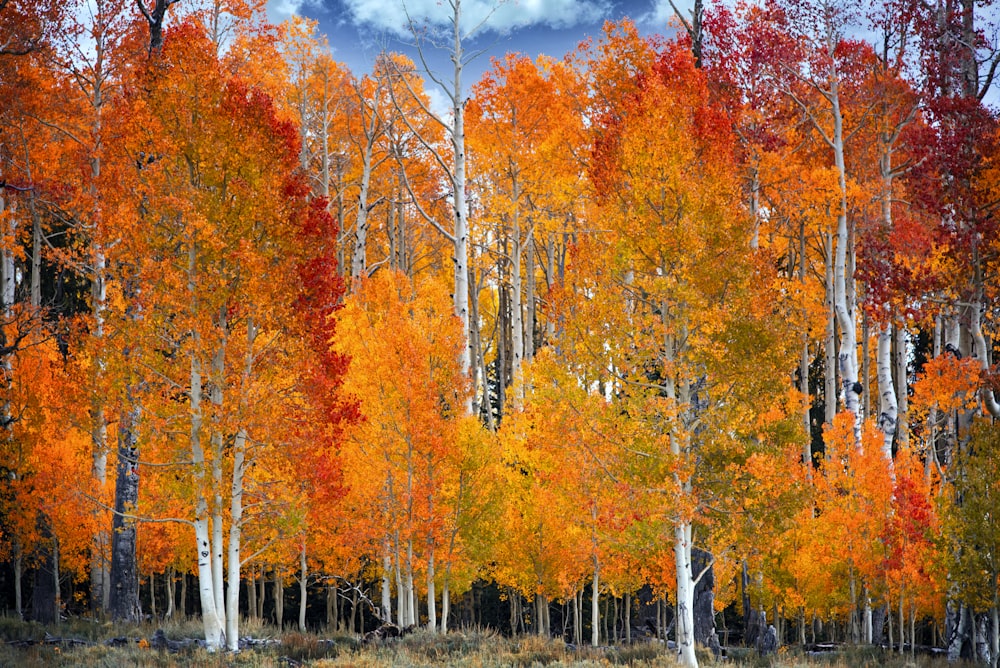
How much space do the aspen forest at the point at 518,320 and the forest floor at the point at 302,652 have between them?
88cm

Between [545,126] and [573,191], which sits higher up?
[545,126]

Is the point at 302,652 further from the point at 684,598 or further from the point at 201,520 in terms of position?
the point at 684,598

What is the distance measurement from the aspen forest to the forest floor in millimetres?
881

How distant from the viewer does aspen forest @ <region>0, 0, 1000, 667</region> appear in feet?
37.5

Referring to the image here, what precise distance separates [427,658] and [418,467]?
6.43 meters

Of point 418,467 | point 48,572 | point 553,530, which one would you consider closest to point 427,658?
point 418,467

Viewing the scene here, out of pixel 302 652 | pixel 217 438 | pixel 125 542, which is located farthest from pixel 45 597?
pixel 217 438

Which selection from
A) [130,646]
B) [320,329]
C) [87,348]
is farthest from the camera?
[320,329]

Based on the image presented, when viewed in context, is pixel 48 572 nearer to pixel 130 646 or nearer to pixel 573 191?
pixel 130 646

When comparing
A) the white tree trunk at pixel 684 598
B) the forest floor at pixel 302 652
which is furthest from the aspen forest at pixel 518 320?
the forest floor at pixel 302 652

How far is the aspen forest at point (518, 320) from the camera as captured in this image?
11.4m

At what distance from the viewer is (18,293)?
82.6ft

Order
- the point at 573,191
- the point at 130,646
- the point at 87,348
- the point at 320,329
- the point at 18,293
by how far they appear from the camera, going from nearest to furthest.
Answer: the point at 87,348, the point at 130,646, the point at 320,329, the point at 573,191, the point at 18,293

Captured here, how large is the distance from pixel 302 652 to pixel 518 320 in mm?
9930
